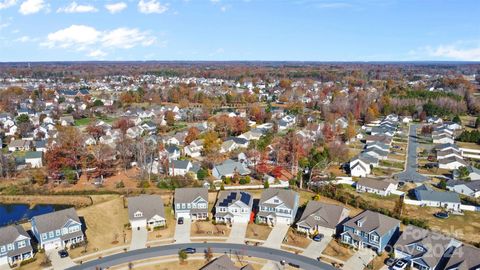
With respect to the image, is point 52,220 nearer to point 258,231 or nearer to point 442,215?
point 258,231

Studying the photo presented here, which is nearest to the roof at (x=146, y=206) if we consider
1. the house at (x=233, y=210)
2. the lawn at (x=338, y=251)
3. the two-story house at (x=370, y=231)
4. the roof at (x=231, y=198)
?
the house at (x=233, y=210)

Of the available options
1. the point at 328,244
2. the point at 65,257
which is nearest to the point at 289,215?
the point at 328,244

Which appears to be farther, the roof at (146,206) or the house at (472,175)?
the house at (472,175)

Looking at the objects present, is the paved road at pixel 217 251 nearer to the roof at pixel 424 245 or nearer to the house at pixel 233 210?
the house at pixel 233 210

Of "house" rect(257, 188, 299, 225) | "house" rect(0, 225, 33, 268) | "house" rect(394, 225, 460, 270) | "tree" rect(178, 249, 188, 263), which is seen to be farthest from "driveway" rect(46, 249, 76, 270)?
"house" rect(394, 225, 460, 270)

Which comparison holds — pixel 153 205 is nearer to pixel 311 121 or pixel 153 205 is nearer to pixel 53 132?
pixel 53 132

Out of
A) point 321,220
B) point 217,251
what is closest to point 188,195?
point 217,251

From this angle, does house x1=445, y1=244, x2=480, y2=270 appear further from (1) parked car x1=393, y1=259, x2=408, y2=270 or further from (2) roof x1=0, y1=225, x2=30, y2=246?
(2) roof x1=0, y1=225, x2=30, y2=246
